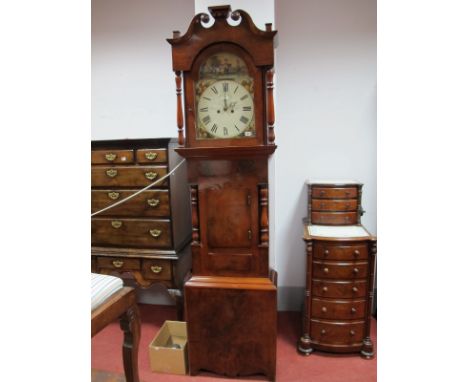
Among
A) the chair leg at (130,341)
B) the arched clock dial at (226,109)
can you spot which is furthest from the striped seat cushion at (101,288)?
the arched clock dial at (226,109)

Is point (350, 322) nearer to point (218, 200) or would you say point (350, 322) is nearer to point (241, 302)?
point (241, 302)

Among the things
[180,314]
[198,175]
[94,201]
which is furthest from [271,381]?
[94,201]

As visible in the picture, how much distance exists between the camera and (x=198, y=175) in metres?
1.58

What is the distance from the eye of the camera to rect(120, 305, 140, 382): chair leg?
1.26 m

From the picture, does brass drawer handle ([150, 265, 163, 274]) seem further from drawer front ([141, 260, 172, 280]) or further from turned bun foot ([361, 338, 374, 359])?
turned bun foot ([361, 338, 374, 359])

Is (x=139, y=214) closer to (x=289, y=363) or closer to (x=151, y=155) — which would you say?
(x=151, y=155)

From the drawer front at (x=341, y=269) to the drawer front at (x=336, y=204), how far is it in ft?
1.10

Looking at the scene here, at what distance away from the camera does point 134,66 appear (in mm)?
2352

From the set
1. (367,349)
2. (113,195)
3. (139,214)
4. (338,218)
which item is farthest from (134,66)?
(367,349)

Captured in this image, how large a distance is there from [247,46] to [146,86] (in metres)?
1.20

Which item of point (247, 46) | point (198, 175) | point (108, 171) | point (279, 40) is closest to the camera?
point (247, 46)

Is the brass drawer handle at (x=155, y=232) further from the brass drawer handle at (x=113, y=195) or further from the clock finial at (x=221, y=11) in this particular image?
the clock finial at (x=221, y=11)

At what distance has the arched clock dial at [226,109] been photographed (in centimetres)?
149

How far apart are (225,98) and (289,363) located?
155 cm
